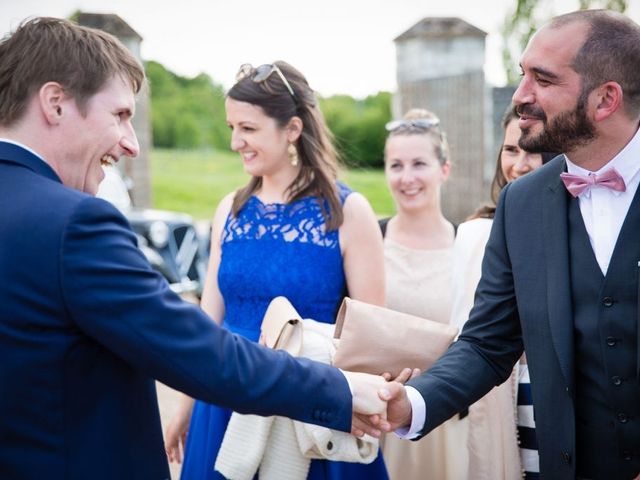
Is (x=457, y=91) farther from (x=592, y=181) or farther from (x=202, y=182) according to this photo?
(x=202, y=182)

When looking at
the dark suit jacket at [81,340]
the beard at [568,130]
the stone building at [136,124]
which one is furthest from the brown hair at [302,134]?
the stone building at [136,124]

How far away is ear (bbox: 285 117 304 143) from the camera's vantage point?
3.42 meters

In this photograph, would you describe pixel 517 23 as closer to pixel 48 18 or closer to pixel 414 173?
pixel 414 173

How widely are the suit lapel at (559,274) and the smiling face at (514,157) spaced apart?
95 cm

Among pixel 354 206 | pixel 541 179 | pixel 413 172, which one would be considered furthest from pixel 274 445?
pixel 413 172

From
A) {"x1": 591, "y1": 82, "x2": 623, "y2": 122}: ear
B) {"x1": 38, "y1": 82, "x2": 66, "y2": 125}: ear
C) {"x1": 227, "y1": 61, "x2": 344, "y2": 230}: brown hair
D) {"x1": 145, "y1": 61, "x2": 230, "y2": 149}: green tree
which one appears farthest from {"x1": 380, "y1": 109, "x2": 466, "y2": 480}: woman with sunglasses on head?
{"x1": 145, "y1": 61, "x2": 230, "y2": 149}: green tree

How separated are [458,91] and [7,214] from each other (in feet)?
28.5

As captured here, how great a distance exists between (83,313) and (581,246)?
1419mm

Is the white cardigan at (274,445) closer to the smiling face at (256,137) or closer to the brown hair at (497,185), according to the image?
the smiling face at (256,137)

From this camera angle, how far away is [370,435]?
95.7 inches

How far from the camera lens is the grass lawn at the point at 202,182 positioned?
785 inches

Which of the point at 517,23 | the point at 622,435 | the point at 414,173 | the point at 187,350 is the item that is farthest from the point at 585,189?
the point at 517,23

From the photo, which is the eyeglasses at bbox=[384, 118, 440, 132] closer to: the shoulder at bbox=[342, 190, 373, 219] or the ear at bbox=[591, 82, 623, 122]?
the shoulder at bbox=[342, 190, 373, 219]

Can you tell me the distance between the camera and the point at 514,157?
340 cm
